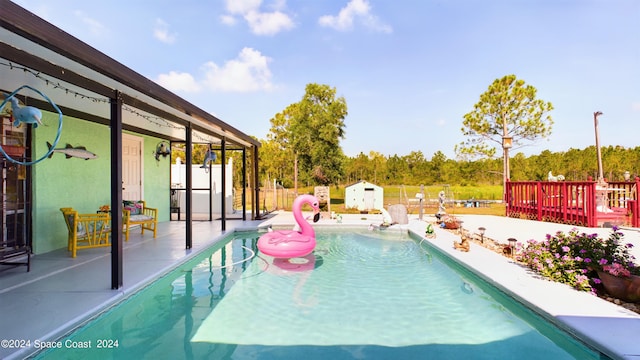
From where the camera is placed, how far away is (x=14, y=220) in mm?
5297

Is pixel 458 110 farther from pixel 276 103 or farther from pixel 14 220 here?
pixel 14 220

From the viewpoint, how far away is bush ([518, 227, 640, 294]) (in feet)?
13.2

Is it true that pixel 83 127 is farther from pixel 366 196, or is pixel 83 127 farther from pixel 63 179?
pixel 366 196

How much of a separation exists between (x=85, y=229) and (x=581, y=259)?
817 cm

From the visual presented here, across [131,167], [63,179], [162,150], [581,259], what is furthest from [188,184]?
[581,259]

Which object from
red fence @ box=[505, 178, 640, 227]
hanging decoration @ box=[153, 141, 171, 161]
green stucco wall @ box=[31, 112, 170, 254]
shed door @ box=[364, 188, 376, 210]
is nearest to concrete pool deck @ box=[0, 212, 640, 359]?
green stucco wall @ box=[31, 112, 170, 254]

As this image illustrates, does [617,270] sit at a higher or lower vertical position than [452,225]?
higher

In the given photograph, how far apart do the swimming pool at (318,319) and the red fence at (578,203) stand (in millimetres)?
7229

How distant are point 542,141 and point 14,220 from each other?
90.0 ft

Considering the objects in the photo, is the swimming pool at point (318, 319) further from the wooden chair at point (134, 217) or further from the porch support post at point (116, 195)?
the wooden chair at point (134, 217)

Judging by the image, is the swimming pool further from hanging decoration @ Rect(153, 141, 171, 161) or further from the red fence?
the red fence

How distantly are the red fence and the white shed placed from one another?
5805 millimetres

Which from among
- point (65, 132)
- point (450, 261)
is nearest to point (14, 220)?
point (65, 132)

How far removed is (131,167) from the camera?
8961 mm
